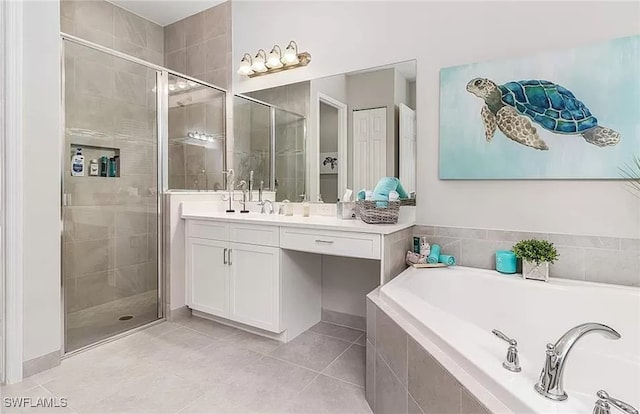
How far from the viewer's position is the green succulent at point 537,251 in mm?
1887

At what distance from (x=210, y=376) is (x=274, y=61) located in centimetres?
237

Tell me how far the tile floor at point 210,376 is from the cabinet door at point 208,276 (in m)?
0.21

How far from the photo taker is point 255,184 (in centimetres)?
311

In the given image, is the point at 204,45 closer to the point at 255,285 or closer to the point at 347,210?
the point at 347,210

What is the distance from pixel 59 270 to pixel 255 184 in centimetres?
155

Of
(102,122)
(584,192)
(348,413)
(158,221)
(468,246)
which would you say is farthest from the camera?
(158,221)

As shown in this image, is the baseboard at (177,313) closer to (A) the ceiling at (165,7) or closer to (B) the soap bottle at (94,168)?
(B) the soap bottle at (94,168)

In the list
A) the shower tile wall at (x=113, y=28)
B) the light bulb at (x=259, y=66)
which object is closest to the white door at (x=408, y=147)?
the light bulb at (x=259, y=66)

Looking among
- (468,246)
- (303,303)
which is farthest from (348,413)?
(468,246)

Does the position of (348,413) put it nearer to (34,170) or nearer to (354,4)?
(34,170)

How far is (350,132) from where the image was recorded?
258 centimetres

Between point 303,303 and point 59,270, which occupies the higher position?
point 59,270

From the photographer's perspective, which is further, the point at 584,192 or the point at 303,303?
the point at 303,303

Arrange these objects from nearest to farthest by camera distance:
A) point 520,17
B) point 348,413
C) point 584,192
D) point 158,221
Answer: point 348,413, point 584,192, point 520,17, point 158,221
